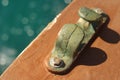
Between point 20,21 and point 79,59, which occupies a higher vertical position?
point 79,59

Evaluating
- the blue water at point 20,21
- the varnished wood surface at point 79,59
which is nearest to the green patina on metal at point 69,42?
the varnished wood surface at point 79,59

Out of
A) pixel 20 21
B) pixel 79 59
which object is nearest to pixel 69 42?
pixel 79 59

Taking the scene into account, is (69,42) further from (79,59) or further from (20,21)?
(20,21)

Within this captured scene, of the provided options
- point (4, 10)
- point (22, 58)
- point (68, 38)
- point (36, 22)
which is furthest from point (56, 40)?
point (4, 10)

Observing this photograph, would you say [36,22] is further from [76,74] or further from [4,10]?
[76,74]

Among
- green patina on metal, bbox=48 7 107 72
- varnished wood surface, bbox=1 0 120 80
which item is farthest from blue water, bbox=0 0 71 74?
green patina on metal, bbox=48 7 107 72
